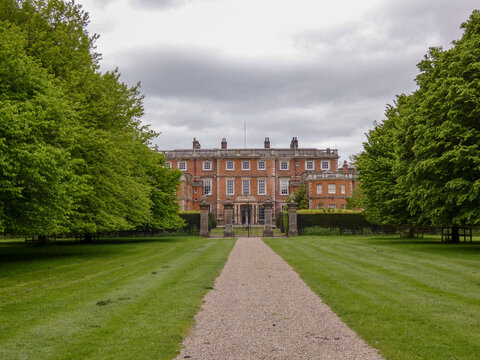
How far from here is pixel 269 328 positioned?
21.3 feet

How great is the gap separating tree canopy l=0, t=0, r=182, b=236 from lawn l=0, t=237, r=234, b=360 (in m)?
2.56

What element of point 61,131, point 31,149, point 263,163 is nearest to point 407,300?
point 31,149

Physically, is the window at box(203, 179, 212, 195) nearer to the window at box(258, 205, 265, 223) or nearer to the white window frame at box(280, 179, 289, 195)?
the window at box(258, 205, 265, 223)

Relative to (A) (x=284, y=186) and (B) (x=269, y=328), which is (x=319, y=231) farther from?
(B) (x=269, y=328)

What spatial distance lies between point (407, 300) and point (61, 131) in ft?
39.4

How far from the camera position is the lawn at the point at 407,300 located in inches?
223

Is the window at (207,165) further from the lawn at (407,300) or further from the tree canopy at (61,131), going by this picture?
the lawn at (407,300)

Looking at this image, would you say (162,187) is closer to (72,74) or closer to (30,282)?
Answer: (72,74)

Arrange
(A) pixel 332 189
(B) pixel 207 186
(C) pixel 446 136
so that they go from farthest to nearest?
(B) pixel 207 186 → (A) pixel 332 189 → (C) pixel 446 136

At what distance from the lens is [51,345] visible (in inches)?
221

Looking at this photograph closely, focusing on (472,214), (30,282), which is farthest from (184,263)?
(472,214)

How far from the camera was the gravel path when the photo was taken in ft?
17.7

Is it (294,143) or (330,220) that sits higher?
(294,143)

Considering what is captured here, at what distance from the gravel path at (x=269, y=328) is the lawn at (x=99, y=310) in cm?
35
